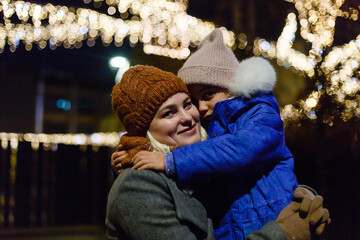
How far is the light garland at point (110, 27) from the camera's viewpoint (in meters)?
4.53

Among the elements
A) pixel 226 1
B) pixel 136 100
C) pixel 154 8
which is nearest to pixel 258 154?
pixel 136 100

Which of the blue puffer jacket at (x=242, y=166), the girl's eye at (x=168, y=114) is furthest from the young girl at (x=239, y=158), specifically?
the girl's eye at (x=168, y=114)

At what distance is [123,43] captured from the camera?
16.9ft

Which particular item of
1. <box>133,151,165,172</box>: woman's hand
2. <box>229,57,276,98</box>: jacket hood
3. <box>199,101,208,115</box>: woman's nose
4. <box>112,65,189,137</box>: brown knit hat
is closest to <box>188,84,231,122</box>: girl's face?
<box>199,101,208,115</box>: woman's nose

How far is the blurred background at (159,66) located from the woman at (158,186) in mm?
2118

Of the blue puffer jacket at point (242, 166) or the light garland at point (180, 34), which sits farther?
the light garland at point (180, 34)

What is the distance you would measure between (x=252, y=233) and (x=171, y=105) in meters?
0.81

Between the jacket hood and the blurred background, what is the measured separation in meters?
1.84

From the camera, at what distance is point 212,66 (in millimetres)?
2244

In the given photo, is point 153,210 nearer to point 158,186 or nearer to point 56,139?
point 158,186

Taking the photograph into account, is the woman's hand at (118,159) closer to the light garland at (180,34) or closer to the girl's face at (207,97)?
the girl's face at (207,97)

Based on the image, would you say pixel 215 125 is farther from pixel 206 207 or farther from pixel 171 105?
pixel 206 207

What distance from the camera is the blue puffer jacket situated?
1727 mm

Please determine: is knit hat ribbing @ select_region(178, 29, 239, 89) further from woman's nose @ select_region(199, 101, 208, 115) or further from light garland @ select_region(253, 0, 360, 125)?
light garland @ select_region(253, 0, 360, 125)
